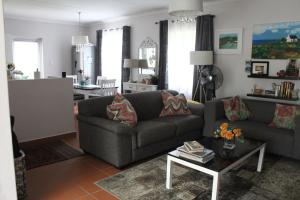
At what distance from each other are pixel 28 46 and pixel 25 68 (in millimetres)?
658

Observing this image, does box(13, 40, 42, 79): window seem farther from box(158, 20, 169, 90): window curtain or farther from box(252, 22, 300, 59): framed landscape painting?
box(252, 22, 300, 59): framed landscape painting

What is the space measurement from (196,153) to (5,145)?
5.42 feet

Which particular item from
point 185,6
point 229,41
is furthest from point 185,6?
point 229,41

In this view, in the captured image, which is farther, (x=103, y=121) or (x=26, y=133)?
(x=26, y=133)

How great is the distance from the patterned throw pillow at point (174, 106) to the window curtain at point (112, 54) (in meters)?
3.30

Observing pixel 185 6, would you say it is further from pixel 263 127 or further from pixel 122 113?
pixel 263 127

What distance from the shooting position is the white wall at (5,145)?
177 centimetres

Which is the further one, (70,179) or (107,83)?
(107,83)

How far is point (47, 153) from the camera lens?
3.60m

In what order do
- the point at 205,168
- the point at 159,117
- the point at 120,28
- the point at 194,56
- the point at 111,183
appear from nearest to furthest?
the point at 205,168
the point at 111,183
the point at 159,117
the point at 194,56
the point at 120,28

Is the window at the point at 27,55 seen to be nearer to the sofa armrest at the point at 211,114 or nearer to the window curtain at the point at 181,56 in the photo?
the window curtain at the point at 181,56

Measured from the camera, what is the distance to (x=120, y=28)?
6992 millimetres

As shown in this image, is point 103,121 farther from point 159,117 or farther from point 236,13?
point 236,13

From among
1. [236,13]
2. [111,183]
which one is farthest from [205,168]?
[236,13]
